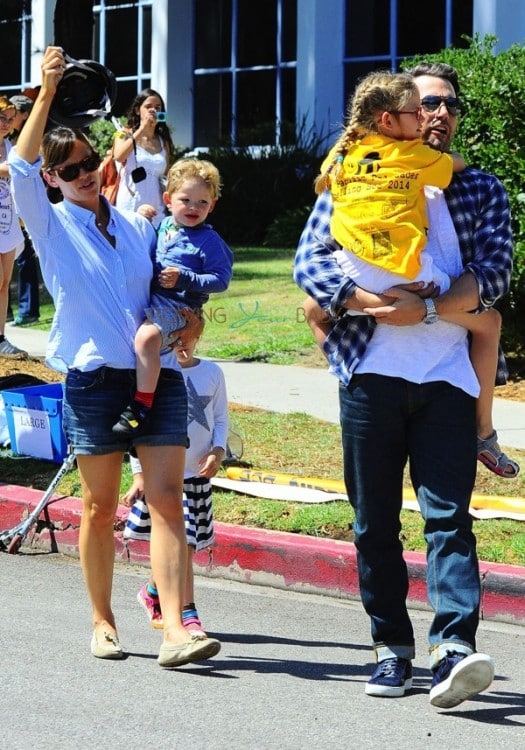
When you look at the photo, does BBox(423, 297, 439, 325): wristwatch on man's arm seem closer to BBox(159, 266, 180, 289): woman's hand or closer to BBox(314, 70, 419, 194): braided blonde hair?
BBox(314, 70, 419, 194): braided blonde hair

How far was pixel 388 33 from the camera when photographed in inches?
830

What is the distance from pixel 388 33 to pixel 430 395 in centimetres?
1756

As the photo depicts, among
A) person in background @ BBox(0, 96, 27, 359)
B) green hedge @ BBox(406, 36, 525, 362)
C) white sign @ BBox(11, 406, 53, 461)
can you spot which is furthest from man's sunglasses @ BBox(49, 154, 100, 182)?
green hedge @ BBox(406, 36, 525, 362)

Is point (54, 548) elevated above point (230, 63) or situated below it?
below

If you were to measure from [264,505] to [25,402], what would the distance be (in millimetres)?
1784

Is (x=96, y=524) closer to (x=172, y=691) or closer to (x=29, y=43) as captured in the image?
(x=172, y=691)

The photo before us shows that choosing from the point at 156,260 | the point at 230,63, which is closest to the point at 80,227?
the point at 156,260

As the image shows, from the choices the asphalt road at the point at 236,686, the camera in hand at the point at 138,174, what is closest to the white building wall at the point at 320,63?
the camera in hand at the point at 138,174

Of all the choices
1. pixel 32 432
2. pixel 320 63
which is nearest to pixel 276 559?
pixel 32 432

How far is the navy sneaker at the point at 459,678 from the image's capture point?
425 centimetres

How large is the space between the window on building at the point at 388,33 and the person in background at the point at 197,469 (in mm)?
15836

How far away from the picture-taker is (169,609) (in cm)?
484

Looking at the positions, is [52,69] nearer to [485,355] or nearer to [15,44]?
[485,355]

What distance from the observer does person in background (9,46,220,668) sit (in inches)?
190
